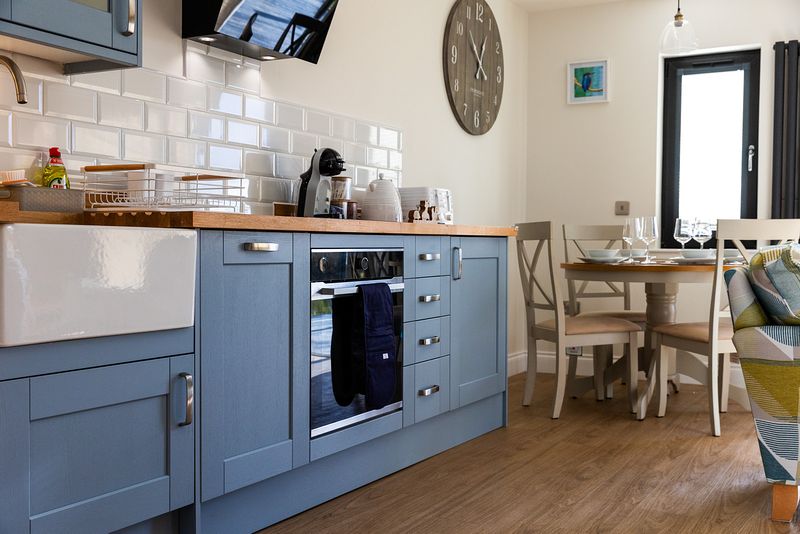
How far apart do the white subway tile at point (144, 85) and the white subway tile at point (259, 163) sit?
0.45 metres

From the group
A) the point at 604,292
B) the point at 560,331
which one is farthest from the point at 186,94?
the point at 604,292

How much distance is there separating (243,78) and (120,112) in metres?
0.62

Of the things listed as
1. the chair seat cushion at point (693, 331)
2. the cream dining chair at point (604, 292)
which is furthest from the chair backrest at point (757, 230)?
the cream dining chair at point (604, 292)

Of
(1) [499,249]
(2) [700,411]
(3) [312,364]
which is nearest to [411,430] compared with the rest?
(3) [312,364]

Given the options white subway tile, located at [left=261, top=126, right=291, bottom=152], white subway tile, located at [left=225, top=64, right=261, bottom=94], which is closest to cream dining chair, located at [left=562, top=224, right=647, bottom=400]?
white subway tile, located at [left=261, top=126, right=291, bottom=152]

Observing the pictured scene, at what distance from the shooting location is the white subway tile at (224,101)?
9.15 ft

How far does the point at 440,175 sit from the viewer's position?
433cm

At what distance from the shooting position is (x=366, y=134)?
12.0ft

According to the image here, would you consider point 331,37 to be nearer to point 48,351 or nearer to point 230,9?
point 230,9

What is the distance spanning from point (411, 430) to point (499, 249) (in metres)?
1.03

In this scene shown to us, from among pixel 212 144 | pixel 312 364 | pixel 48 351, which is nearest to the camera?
pixel 48 351

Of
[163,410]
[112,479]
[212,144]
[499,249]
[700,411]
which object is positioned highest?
[212,144]

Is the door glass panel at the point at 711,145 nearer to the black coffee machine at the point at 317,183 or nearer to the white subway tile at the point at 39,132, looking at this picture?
the black coffee machine at the point at 317,183

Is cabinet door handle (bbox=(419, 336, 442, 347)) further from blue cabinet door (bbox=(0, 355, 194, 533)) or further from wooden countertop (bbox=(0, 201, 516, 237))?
blue cabinet door (bbox=(0, 355, 194, 533))
